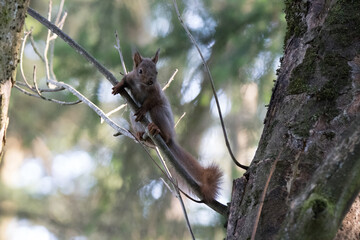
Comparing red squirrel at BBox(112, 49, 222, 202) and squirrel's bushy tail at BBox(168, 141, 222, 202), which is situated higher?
red squirrel at BBox(112, 49, 222, 202)

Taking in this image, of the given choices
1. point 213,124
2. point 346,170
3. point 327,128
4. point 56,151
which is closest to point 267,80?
point 213,124

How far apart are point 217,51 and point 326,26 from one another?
243cm

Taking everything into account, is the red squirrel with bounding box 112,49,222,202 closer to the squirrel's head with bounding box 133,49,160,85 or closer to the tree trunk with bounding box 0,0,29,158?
the squirrel's head with bounding box 133,49,160,85

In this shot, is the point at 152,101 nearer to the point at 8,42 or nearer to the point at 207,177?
the point at 207,177

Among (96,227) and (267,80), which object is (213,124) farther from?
(96,227)

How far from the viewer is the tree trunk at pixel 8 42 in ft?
5.24

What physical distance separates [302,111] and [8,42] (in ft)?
3.33

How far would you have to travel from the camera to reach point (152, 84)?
126 inches

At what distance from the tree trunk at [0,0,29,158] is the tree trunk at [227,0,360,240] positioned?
858 mm

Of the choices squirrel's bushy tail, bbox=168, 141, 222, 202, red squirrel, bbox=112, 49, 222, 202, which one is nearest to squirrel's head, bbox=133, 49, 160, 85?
red squirrel, bbox=112, 49, 222, 202

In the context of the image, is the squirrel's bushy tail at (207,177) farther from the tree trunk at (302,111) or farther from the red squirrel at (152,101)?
the tree trunk at (302,111)

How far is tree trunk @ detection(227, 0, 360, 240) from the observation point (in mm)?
1338

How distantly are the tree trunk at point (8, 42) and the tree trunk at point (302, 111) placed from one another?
0.86 meters

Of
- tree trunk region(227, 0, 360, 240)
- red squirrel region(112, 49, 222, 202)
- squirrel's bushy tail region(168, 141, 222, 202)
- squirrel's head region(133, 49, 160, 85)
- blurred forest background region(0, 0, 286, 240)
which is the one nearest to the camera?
tree trunk region(227, 0, 360, 240)
